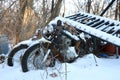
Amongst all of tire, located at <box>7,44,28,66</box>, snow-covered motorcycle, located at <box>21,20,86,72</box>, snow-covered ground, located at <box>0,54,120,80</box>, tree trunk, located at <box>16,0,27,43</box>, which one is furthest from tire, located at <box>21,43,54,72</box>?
tree trunk, located at <box>16,0,27,43</box>

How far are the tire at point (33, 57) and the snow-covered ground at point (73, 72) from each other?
133 mm

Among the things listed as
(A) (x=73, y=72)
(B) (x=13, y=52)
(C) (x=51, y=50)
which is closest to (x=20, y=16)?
(B) (x=13, y=52)

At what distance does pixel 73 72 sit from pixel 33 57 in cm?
86

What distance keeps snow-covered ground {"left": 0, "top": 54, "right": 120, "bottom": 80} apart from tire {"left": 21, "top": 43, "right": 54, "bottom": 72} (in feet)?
0.44

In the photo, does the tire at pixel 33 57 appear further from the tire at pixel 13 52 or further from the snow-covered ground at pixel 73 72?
the tire at pixel 13 52

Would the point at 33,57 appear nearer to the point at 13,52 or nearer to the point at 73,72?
the point at 13,52

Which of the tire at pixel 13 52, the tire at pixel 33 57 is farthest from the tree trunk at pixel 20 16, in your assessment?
the tire at pixel 33 57

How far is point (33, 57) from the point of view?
6.16 meters

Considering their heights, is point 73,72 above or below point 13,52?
below

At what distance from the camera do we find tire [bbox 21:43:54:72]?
6.09 m

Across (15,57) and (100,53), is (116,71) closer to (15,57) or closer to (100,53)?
(100,53)

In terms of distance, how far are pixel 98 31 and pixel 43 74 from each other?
1686mm

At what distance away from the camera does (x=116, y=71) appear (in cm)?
600

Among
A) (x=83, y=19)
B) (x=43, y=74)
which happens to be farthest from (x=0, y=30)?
(x=43, y=74)
